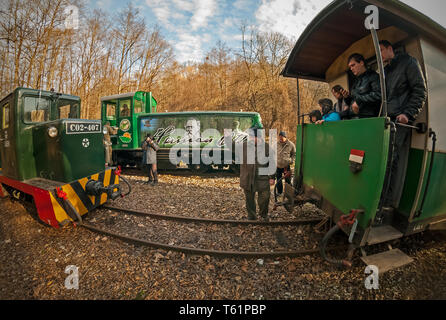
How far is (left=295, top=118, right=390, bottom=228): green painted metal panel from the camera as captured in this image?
2000mm

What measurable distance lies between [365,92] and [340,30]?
1.15 meters

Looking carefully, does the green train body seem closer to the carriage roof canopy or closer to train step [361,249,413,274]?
the carriage roof canopy

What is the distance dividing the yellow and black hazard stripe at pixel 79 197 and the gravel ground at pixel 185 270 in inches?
17.6

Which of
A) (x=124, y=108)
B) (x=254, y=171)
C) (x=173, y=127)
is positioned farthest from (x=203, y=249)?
(x=124, y=108)

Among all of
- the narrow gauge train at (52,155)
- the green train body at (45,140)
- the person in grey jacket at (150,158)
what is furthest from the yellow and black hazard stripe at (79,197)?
the person in grey jacket at (150,158)

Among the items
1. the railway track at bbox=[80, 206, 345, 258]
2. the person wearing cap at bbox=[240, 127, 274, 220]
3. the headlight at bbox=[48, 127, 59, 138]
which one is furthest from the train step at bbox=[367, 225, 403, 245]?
the headlight at bbox=[48, 127, 59, 138]

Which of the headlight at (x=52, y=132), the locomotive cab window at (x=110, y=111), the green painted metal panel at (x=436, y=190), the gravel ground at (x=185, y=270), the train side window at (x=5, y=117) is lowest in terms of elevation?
the gravel ground at (x=185, y=270)

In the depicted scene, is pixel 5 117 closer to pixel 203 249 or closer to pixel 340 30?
pixel 203 249

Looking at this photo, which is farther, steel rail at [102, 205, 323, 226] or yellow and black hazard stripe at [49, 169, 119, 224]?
steel rail at [102, 205, 323, 226]

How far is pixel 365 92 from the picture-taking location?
2723 millimetres

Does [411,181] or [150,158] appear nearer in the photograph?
[411,181]

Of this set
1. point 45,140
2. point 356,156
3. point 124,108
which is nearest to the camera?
point 356,156

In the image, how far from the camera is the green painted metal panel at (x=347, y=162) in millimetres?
2000

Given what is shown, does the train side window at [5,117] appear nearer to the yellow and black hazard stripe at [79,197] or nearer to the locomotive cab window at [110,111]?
the yellow and black hazard stripe at [79,197]
